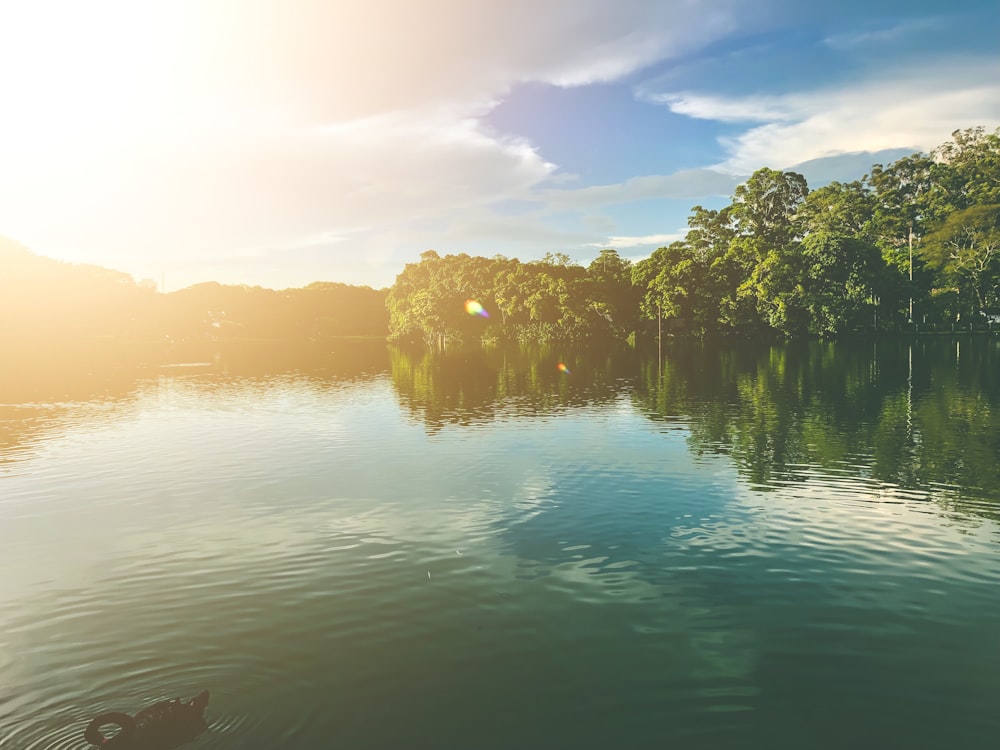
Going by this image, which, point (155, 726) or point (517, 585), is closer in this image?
point (155, 726)

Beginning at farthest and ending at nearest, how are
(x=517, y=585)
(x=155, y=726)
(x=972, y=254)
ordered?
(x=972, y=254)
(x=517, y=585)
(x=155, y=726)

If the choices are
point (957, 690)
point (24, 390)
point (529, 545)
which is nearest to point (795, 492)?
point (529, 545)

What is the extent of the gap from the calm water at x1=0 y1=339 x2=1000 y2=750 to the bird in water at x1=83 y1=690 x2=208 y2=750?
40cm

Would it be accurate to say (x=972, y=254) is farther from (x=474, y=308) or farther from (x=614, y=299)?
(x=474, y=308)

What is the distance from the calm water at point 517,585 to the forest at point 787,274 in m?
105

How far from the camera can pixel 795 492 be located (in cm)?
2659

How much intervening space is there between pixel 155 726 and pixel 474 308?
175 metres

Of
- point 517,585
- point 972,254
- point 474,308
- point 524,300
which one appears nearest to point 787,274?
point 972,254

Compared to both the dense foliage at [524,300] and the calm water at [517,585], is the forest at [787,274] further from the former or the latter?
the calm water at [517,585]

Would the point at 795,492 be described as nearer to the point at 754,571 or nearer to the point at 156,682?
the point at 754,571

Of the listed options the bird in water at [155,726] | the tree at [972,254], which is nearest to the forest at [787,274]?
the tree at [972,254]

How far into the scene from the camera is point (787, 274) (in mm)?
136125

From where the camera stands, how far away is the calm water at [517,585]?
1188 centimetres

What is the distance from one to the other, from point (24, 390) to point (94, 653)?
74338 millimetres
